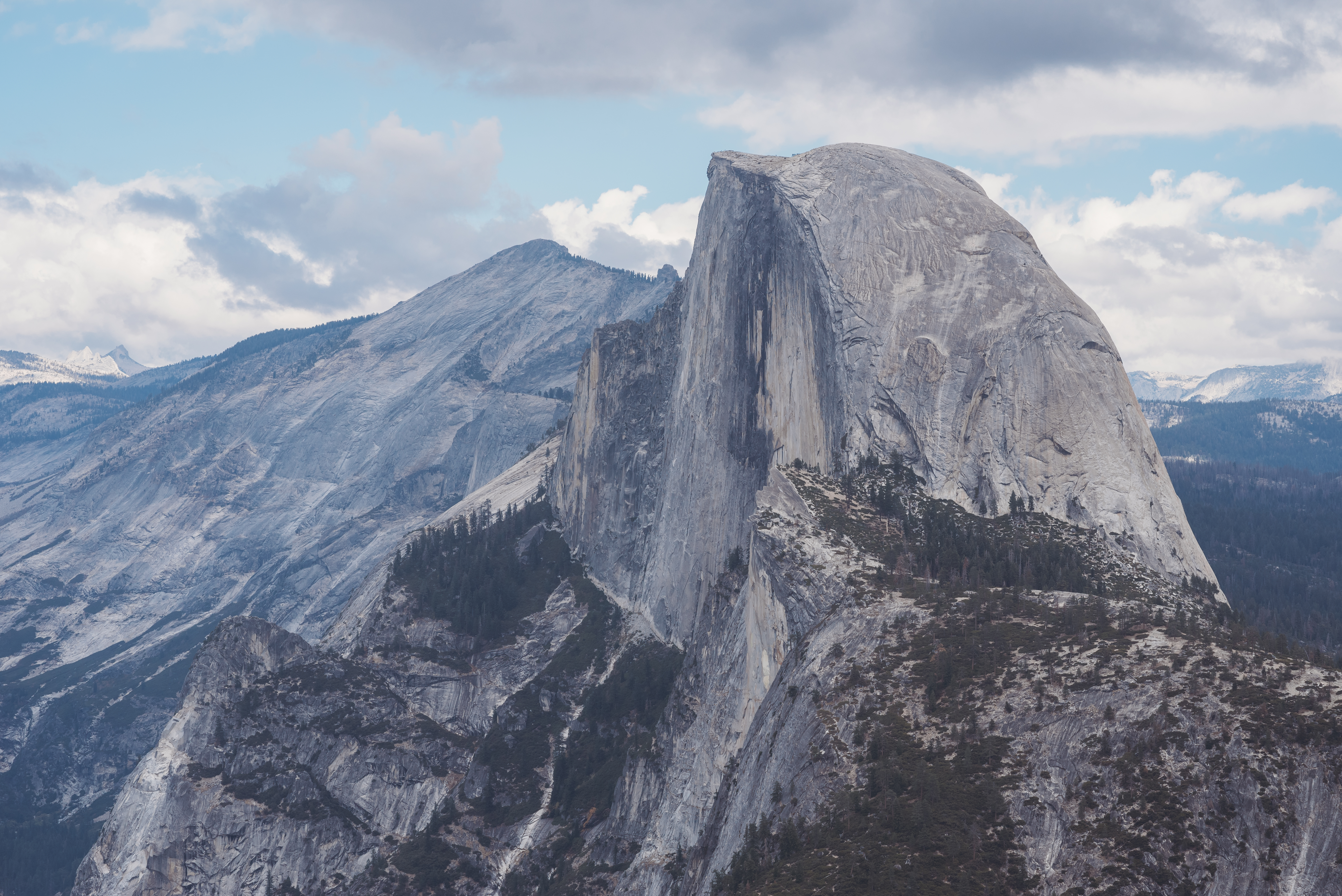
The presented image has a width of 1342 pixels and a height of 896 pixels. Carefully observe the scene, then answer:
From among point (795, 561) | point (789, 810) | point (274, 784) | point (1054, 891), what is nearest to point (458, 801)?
point (274, 784)

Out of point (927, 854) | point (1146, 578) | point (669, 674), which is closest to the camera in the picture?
point (927, 854)

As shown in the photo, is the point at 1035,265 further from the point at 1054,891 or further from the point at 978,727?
the point at 1054,891

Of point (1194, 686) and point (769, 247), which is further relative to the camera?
point (769, 247)

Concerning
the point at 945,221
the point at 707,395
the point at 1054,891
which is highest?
the point at 945,221

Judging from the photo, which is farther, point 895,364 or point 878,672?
point 895,364

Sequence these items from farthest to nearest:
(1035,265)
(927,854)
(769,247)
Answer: (769,247) → (1035,265) → (927,854)

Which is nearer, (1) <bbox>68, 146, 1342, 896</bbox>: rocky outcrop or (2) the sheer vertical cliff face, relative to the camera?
(1) <bbox>68, 146, 1342, 896</bbox>: rocky outcrop

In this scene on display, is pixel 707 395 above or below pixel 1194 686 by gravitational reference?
above
